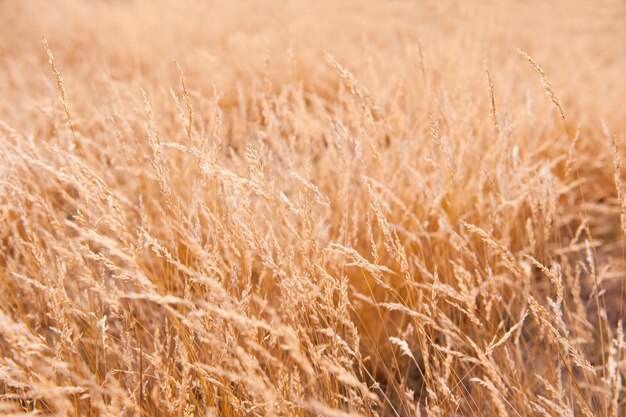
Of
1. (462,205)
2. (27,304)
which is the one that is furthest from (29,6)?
(462,205)

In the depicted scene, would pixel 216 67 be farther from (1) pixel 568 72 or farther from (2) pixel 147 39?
(1) pixel 568 72

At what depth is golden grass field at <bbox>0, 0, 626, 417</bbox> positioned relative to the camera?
934mm

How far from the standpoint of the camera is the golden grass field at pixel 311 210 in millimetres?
934

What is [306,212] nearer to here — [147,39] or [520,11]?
[147,39]

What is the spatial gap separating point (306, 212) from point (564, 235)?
1819mm

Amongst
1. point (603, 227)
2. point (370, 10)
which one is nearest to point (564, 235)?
point (603, 227)

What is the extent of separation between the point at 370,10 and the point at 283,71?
4.57 metres

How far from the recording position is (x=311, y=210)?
125cm

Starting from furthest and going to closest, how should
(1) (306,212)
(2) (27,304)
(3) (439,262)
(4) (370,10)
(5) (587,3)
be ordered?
(5) (587,3)
(4) (370,10)
(3) (439,262)
(2) (27,304)
(1) (306,212)

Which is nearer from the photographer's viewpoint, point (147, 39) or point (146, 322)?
point (146, 322)

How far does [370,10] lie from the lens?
→ 25.9ft

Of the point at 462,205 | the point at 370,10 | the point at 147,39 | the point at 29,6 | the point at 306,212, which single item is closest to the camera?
the point at 306,212

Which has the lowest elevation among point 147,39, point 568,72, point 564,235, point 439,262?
point 564,235

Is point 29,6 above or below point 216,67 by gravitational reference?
above
